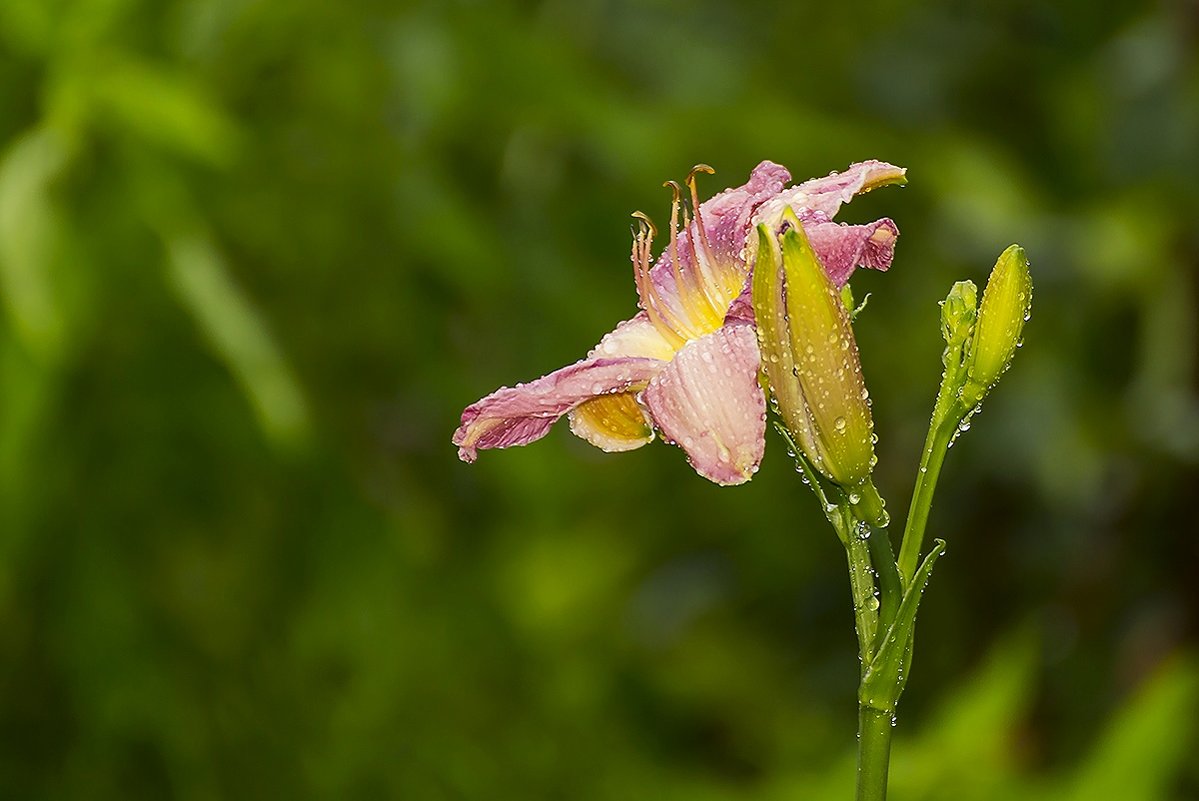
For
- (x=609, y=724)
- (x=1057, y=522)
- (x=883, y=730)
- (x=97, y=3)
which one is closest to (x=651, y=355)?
(x=883, y=730)

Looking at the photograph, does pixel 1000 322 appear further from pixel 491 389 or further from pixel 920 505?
pixel 491 389

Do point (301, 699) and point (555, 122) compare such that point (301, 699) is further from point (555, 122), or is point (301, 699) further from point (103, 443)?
point (555, 122)

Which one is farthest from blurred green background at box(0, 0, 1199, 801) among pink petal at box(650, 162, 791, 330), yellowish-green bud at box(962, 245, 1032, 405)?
yellowish-green bud at box(962, 245, 1032, 405)

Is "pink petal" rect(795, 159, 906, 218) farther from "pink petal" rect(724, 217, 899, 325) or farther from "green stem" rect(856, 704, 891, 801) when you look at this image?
"green stem" rect(856, 704, 891, 801)

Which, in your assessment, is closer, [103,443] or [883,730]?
[883,730]

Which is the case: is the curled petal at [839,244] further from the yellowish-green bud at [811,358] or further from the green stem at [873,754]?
the green stem at [873,754]

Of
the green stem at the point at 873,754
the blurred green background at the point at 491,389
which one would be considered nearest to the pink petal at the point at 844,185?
the green stem at the point at 873,754
